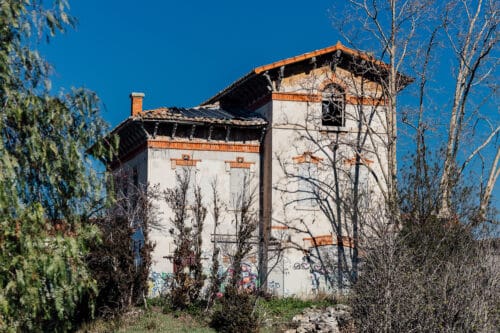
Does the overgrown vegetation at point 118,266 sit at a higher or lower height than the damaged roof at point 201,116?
lower

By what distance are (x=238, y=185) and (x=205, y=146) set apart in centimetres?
180

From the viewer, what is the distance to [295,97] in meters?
29.0

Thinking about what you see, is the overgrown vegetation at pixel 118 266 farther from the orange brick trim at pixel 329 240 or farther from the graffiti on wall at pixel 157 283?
the orange brick trim at pixel 329 240

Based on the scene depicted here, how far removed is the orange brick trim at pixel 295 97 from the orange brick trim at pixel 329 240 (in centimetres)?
477

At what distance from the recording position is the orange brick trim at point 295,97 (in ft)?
94.6

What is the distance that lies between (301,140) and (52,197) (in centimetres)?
1708

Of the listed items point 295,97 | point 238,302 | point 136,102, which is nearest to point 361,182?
point 295,97

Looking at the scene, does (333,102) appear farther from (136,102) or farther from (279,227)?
(136,102)

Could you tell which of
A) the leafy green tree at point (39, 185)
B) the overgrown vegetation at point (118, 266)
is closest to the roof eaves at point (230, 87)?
the overgrown vegetation at point (118, 266)

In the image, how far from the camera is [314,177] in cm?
2897

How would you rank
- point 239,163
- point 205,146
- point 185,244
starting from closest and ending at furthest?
point 185,244
point 205,146
point 239,163

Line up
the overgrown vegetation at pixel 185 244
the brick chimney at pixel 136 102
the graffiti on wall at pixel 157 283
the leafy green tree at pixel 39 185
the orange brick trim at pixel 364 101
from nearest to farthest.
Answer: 1. the leafy green tree at pixel 39 185
2. the overgrown vegetation at pixel 185 244
3. the graffiti on wall at pixel 157 283
4. the orange brick trim at pixel 364 101
5. the brick chimney at pixel 136 102

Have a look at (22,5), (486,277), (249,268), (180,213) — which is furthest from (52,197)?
(249,268)

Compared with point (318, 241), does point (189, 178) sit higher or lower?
higher
